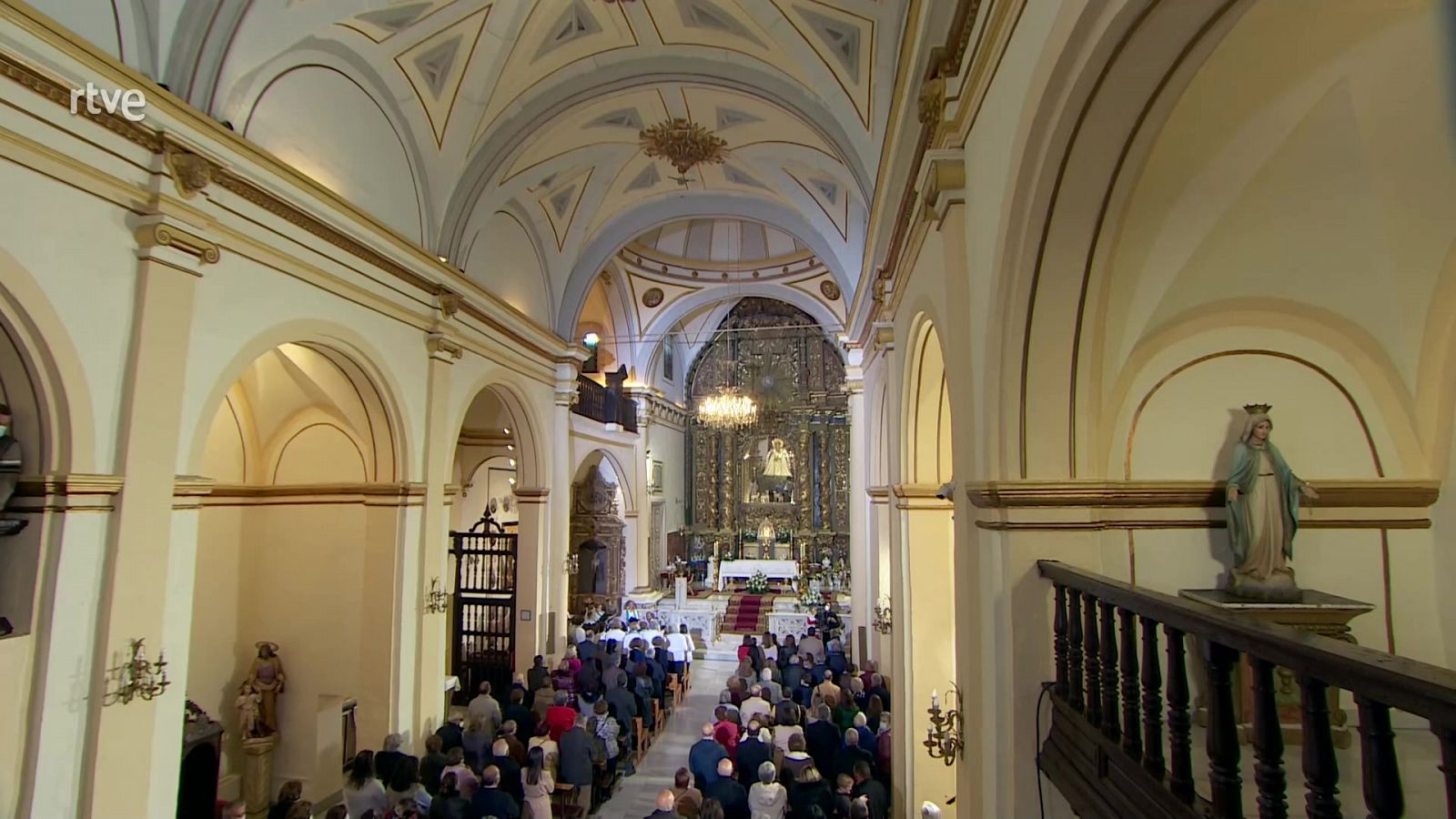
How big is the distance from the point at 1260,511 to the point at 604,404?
13.1 m

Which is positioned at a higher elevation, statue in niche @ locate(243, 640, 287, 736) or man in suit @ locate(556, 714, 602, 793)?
statue in niche @ locate(243, 640, 287, 736)

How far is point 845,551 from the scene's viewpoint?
20.7 metres

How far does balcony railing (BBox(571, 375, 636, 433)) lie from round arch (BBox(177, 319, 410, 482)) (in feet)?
18.0

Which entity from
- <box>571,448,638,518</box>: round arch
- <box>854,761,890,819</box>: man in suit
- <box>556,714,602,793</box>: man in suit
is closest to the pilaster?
<box>556,714,602,793</box>: man in suit

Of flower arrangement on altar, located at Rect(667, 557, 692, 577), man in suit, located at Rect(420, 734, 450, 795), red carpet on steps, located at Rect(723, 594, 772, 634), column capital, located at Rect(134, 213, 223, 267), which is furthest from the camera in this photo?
flower arrangement on altar, located at Rect(667, 557, 692, 577)

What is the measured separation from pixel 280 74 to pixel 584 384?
27.7ft

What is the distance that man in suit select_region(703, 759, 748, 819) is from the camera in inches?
222

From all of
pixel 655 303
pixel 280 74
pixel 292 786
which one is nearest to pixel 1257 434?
pixel 292 786

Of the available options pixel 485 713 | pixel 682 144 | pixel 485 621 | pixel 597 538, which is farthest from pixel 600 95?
pixel 597 538

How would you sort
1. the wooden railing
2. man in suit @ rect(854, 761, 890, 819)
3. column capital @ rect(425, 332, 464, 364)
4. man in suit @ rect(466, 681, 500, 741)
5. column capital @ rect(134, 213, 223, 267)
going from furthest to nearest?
column capital @ rect(425, 332, 464, 364) < man in suit @ rect(466, 681, 500, 741) < man in suit @ rect(854, 761, 890, 819) < column capital @ rect(134, 213, 223, 267) < the wooden railing

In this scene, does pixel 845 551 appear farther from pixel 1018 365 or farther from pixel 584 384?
pixel 1018 365

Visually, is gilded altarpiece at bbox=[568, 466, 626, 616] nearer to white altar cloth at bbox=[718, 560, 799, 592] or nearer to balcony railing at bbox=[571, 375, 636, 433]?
balcony railing at bbox=[571, 375, 636, 433]

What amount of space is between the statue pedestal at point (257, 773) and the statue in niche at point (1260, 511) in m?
8.97

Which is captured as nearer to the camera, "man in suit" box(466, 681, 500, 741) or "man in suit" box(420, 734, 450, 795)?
"man in suit" box(420, 734, 450, 795)
